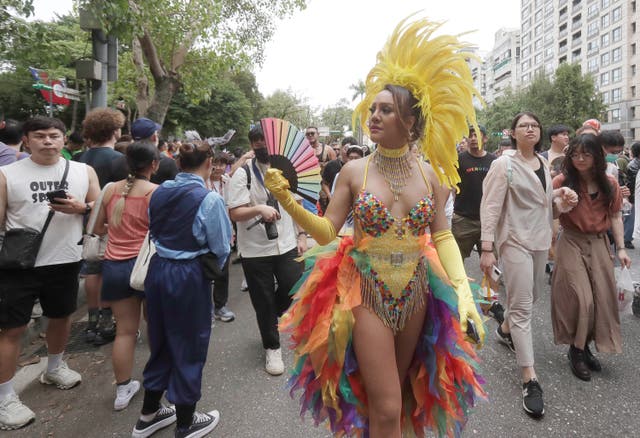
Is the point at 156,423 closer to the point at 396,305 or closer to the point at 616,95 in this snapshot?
the point at 396,305

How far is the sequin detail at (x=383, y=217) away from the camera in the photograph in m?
1.93

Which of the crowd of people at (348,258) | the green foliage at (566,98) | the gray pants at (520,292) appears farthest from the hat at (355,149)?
the green foliage at (566,98)

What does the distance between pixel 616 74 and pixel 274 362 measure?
192 feet

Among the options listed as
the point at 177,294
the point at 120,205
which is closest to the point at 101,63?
the point at 120,205

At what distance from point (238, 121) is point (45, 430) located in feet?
100

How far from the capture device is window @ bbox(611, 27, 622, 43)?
44.9 metres

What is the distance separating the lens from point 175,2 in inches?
353

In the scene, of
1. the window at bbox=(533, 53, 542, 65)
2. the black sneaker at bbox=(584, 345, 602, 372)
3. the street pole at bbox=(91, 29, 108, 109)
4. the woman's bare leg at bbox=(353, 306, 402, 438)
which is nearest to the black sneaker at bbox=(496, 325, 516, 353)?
the black sneaker at bbox=(584, 345, 602, 372)

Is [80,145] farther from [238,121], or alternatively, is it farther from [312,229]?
[238,121]

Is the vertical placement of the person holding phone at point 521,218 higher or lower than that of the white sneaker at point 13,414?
higher

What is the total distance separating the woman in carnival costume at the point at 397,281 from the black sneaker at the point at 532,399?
0.97 meters

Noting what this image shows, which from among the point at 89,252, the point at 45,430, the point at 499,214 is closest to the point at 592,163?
the point at 499,214

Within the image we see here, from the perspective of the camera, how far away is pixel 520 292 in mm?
3082

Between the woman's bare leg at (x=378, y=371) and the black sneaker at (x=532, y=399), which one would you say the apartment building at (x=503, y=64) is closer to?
the black sneaker at (x=532, y=399)
